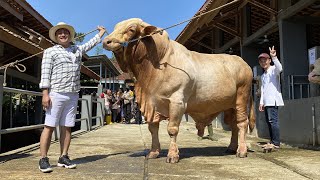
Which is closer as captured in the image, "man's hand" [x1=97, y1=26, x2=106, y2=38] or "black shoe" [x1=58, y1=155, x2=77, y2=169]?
"black shoe" [x1=58, y1=155, x2=77, y2=169]

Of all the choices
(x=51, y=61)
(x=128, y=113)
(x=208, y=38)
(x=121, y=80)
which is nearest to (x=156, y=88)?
(x=51, y=61)

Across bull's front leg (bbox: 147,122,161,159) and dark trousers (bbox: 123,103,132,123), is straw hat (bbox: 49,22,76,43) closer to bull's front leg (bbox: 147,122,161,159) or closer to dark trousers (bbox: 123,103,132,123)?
bull's front leg (bbox: 147,122,161,159)

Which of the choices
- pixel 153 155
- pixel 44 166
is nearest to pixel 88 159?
pixel 153 155

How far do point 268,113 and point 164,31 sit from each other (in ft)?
7.84

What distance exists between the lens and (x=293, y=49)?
31.2 feet

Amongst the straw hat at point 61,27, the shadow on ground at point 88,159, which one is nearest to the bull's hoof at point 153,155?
the shadow on ground at point 88,159

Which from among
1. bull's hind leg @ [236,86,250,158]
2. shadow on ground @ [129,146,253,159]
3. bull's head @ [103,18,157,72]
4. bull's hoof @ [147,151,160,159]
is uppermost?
bull's head @ [103,18,157,72]

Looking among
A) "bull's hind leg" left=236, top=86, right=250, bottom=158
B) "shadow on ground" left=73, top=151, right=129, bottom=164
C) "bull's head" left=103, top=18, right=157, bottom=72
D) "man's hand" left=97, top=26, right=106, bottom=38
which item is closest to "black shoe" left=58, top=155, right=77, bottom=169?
"shadow on ground" left=73, top=151, right=129, bottom=164

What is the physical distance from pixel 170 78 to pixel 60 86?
133cm

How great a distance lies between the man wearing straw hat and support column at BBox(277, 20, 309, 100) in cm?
614

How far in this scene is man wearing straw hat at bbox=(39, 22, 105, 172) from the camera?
438 cm

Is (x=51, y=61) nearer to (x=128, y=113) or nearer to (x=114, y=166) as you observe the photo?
(x=114, y=166)

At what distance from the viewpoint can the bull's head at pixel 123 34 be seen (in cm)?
476

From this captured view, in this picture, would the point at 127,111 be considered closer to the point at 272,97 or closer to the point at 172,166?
the point at 272,97
